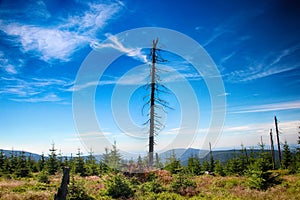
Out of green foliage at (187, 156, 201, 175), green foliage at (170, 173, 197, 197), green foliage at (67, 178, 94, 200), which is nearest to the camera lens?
green foliage at (67, 178, 94, 200)

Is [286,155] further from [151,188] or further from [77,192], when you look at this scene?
[77,192]

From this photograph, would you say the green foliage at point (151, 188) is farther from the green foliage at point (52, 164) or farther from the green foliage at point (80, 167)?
the green foliage at point (52, 164)

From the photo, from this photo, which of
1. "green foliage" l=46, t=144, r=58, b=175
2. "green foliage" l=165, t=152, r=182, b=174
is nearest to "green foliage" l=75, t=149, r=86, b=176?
"green foliage" l=46, t=144, r=58, b=175

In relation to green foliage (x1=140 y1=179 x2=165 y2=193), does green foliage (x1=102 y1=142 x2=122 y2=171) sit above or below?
above

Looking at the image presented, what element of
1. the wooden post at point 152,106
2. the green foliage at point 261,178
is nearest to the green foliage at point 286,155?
the green foliage at point 261,178

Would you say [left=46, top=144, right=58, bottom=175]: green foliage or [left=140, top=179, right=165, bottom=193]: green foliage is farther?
[left=46, top=144, right=58, bottom=175]: green foliage

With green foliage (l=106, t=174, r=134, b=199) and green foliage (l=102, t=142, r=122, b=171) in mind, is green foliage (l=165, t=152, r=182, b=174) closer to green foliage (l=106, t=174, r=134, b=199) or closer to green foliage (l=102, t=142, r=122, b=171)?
green foliage (l=102, t=142, r=122, b=171)

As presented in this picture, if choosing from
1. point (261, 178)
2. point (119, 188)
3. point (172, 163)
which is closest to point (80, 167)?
point (172, 163)

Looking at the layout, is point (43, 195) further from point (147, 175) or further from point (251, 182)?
point (251, 182)

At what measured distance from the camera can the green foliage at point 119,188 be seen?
13.0 meters

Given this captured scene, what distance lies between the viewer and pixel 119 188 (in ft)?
43.1

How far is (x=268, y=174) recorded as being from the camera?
16328 millimetres

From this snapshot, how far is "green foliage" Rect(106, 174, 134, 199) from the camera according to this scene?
13.0 metres

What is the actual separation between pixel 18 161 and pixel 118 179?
2738 cm
